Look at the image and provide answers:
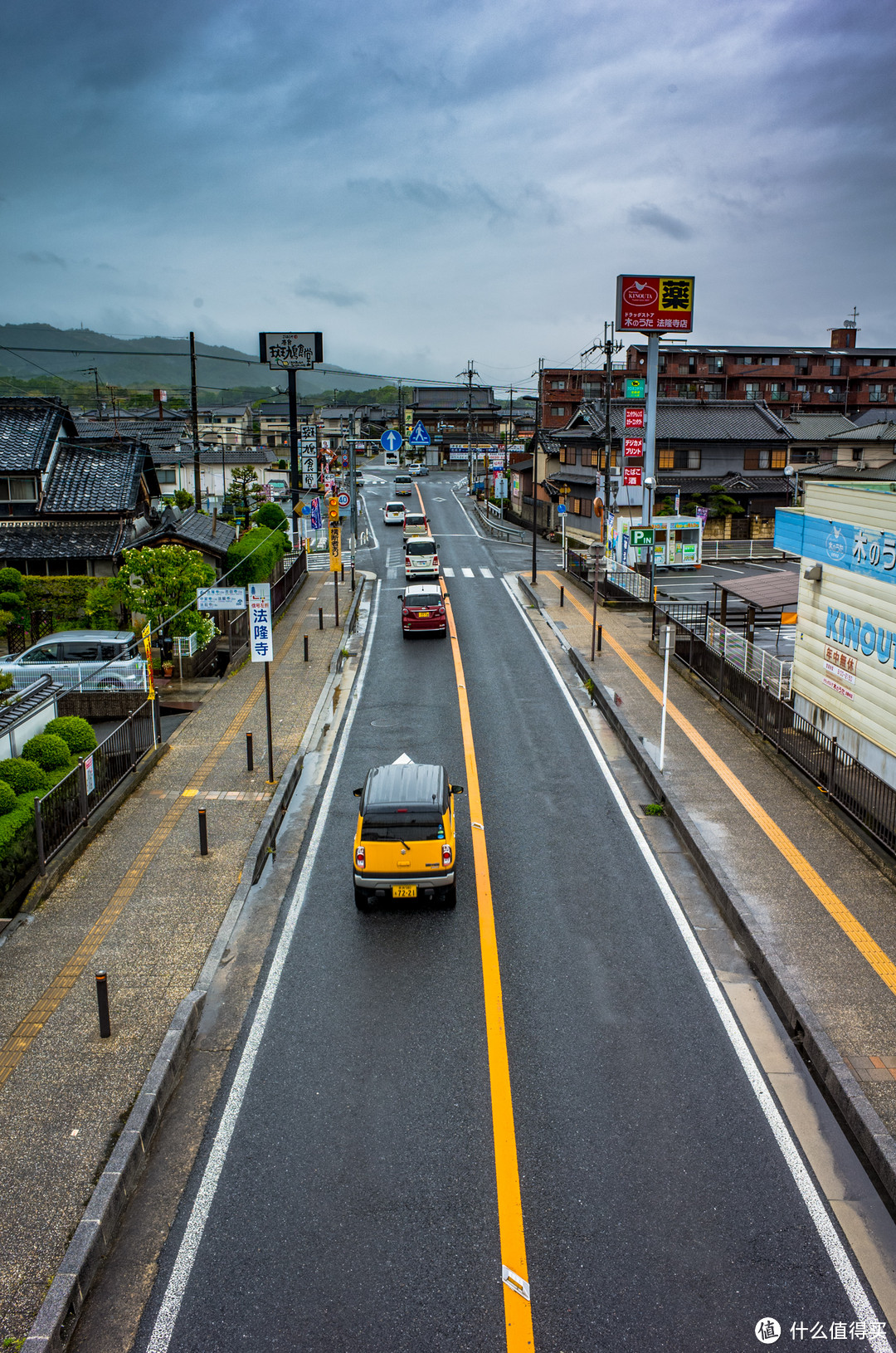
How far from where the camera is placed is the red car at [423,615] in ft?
105

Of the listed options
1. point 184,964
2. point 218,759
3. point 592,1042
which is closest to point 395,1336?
point 592,1042

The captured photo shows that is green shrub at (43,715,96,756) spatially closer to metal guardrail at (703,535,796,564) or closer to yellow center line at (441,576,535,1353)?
yellow center line at (441,576,535,1353)

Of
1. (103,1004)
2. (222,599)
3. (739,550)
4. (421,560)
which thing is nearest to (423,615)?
(222,599)

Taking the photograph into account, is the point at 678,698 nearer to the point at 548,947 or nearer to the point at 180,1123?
the point at 548,947

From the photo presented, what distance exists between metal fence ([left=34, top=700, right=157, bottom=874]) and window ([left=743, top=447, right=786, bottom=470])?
1975 inches

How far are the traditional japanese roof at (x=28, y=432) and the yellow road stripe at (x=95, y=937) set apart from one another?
66.0ft

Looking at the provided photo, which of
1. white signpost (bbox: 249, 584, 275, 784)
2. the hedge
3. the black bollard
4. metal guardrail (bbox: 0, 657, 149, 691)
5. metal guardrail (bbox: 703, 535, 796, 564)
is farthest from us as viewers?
metal guardrail (bbox: 703, 535, 796, 564)

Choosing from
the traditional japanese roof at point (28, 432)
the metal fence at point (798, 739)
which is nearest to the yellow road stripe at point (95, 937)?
the metal fence at point (798, 739)

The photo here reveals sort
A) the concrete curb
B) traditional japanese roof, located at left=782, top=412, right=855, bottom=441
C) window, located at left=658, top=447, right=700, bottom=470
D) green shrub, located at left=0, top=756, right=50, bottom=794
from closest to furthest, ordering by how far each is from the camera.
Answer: the concrete curb → green shrub, located at left=0, top=756, right=50, bottom=794 → window, located at left=658, top=447, right=700, bottom=470 → traditional japanese roof, located at left=782, top=412, right=855, bottom=441

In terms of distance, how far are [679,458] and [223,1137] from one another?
5699 centimetres

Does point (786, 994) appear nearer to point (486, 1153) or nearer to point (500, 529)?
point (486, 1153)

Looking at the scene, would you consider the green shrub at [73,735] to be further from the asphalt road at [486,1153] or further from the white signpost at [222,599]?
the white signpost at [222,599]

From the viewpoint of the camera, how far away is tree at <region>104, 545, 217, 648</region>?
90.5 ft

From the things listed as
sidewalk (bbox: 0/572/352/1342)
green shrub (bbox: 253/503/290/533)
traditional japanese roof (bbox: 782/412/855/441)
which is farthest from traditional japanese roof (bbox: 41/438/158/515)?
traditional japanese roof (bbox: 782/412/855/441)
